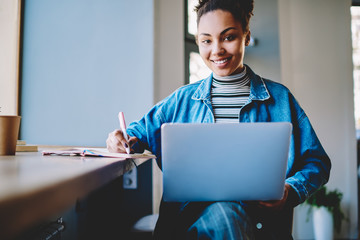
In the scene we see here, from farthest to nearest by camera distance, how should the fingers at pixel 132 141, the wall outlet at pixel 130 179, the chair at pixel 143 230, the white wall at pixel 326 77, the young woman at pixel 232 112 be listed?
the white wall at pixel 326 77, the wall outlet at pixel 130 179, the chair at pixel 143 230, the fingers at pixel 132 141, the young woman at pixel 232 112

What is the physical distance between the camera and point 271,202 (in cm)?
79

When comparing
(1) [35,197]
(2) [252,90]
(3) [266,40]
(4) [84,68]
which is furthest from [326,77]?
(1) [35,197]

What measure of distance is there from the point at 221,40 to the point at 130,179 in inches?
38.5

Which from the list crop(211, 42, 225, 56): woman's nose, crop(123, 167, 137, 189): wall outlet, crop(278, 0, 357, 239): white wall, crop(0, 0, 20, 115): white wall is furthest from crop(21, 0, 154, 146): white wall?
crop(278, 0, 357, 239): white wall

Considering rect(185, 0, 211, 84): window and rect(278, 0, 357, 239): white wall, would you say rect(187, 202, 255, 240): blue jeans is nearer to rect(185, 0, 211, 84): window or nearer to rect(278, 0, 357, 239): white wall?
rect(185, 0, 211, 84): window

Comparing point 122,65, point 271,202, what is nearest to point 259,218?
point 271,202

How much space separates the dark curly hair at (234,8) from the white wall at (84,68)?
741mm

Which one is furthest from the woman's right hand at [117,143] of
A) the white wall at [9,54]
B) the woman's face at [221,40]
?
the white wall at [9,54]

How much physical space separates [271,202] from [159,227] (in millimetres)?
387

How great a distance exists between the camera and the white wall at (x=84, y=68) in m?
1.84

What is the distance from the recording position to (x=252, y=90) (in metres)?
1.15

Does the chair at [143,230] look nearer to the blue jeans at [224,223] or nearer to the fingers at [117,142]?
the fingers at [117,142]

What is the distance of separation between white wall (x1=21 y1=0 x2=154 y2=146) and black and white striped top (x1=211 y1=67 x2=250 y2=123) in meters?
0.70

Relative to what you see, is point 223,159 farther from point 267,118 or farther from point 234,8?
point 234,8
